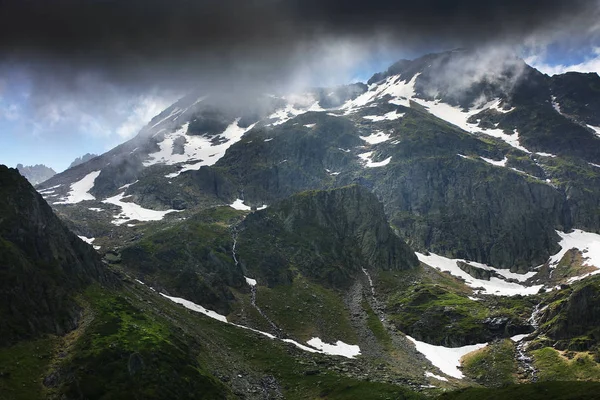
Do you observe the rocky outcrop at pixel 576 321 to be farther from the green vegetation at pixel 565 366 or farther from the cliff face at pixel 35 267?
the cliff face at pixel 35 267

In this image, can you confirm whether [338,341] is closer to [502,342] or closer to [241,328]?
[241,328]

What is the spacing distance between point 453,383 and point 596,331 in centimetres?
5171

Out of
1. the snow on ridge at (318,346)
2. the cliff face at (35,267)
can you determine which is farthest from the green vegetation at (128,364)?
the snow on ridge at (318,346)

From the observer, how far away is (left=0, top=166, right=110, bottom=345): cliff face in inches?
3762

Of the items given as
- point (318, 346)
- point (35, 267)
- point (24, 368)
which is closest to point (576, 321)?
point (318, 346)

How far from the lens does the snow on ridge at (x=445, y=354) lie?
137500mm

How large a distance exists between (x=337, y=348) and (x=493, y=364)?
46344 millimetres

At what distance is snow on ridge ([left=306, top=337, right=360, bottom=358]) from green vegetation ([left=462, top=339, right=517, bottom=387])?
109 ft

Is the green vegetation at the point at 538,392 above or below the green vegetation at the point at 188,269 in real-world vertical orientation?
below

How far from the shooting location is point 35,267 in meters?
111

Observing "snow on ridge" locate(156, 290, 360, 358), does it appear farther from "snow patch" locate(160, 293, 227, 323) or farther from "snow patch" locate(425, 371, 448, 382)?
"snow patch" locate(425, 371, 448, 382)

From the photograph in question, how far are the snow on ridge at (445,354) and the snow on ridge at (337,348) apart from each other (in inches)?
931

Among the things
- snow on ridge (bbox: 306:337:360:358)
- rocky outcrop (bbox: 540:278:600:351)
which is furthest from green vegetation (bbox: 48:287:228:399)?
rocky outcrop (bbox: 540:278:600:351)

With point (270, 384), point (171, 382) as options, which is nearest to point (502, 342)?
point (270, 384)
